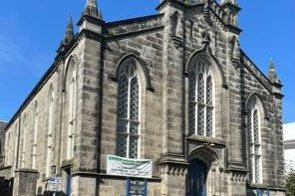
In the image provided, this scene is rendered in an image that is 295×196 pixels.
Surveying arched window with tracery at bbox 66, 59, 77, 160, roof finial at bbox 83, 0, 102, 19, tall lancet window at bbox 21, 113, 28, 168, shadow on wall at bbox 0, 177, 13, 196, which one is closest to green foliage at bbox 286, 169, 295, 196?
tall lancet window at bbox 21, 113, 28, 168

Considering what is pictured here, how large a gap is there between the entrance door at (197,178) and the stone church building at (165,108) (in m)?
0.05

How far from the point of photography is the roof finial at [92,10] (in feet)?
74.0

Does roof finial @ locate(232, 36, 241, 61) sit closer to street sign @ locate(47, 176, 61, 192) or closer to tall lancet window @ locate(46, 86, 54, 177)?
tall lancet window @ locate(46, 86, 54, 177)

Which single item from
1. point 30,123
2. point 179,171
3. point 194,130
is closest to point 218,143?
point 194,130

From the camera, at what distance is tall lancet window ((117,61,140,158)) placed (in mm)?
22891

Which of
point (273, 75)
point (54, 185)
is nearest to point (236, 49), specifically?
point (273, 75)

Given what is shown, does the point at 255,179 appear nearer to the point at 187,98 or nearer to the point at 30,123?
the point at 187,98

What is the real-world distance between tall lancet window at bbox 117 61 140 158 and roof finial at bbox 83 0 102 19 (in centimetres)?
268

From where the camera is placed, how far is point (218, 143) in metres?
25.6

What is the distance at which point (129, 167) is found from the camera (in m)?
22.5

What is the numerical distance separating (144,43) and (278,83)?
10044mm

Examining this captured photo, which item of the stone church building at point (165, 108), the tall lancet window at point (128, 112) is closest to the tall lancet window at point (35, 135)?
the stone church building at point (165, 108)

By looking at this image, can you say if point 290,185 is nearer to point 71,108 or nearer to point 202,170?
point 202,170

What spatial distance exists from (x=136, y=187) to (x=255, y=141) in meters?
9.05
